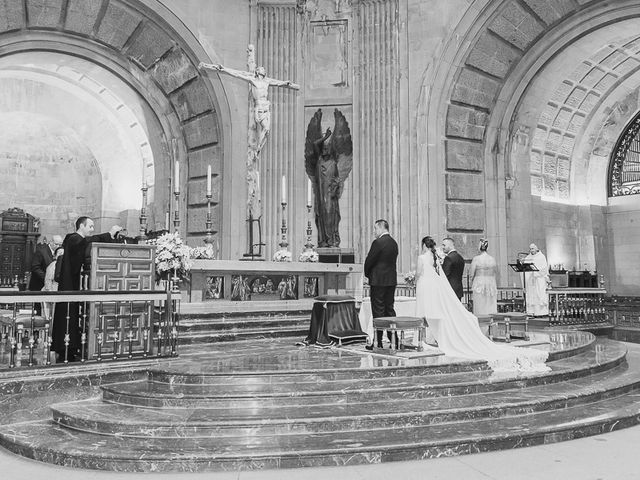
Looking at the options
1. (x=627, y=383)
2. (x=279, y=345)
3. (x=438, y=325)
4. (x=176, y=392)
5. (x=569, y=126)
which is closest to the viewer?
(x=176, y=392)

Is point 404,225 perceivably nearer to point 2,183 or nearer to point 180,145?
point 180,145

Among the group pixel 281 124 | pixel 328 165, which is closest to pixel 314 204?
pixel 328 165

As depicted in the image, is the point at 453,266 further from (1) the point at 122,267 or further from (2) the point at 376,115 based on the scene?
(2) the point at 376,115

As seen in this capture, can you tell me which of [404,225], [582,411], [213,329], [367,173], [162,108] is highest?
[162,108]

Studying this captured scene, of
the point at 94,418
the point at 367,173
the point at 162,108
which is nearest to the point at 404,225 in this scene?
the point at 367,173

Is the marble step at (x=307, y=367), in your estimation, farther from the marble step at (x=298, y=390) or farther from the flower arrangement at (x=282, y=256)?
the flower arrangement at (x=282, y=256)

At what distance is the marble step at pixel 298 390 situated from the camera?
5.25 meters

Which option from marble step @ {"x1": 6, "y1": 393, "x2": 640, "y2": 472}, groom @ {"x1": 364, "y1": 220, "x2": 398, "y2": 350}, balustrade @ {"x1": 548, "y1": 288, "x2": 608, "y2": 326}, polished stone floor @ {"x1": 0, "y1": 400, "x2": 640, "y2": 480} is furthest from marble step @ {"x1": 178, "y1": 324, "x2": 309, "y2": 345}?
balustrade @ {"x1": 548, "y1": 288, "x2": 608, "y2": 326}

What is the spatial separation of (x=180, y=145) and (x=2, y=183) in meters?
5.03

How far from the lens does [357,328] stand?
27.2 ft

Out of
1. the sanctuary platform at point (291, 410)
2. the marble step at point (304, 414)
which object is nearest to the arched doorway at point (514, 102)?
the sanctuary platform at point (291, 410)

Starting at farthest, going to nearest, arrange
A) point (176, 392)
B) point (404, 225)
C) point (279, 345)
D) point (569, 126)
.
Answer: point (569, 126) → point (404, 225) → point (279, 345) → point (176, 392)

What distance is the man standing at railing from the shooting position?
6.52 metres

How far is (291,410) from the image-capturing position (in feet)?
16.6
